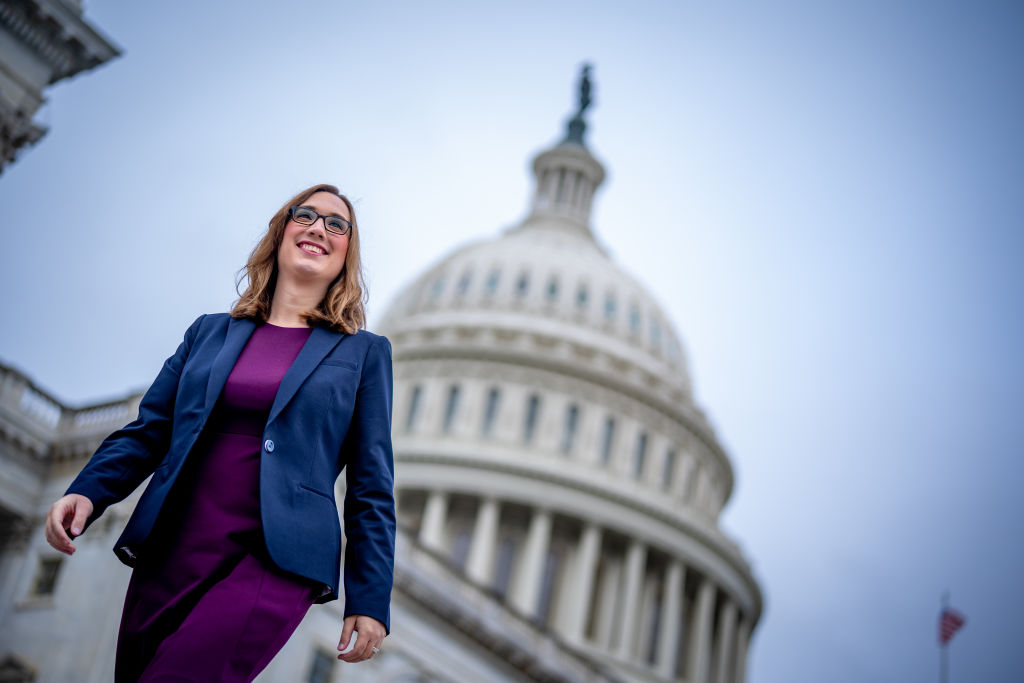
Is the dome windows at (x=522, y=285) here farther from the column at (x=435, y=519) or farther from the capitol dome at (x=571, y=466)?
the column at (x=435, y=519)

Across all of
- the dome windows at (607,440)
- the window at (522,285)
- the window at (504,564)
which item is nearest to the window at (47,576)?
the window at (504,564)

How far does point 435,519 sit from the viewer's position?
5631cm

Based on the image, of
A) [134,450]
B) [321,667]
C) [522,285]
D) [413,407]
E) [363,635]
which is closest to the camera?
[363,635]

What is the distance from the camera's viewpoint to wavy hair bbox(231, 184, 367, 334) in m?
4.59

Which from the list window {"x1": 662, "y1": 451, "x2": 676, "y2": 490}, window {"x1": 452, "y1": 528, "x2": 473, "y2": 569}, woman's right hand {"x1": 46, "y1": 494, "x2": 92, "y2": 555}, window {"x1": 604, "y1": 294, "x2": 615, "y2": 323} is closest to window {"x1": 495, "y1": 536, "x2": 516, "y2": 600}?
window {"x1": 452, "y1": 528, "x2": 473, "y2": 569}

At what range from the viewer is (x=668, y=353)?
241ft

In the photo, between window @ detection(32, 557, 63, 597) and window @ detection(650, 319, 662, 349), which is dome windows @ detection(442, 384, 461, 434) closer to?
window @ detection(650, 319, 662, 349)

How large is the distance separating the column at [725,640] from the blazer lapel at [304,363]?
193 ft

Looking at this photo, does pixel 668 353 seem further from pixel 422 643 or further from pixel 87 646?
pixel 87 646

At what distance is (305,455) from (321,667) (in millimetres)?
26060

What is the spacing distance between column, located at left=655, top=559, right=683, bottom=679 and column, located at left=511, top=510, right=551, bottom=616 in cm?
636

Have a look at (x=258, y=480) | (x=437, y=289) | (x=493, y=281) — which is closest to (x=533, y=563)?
(x=493, y=281)

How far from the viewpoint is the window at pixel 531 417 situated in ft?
200

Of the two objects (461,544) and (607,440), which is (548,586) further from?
(607,440)
